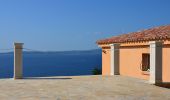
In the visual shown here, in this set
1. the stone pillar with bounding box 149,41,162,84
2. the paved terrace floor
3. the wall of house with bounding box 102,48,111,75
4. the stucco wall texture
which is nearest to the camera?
the paved terrace floor

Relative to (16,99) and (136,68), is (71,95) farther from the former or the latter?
(136,68)

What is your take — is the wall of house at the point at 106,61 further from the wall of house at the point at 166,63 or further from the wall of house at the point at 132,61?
the wall of house at the point at 166,63

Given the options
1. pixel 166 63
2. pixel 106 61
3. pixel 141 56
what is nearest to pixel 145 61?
pixel 141 56

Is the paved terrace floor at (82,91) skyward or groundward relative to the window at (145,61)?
groundward

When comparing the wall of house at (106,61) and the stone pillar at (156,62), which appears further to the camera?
the wall of house at (106,61)

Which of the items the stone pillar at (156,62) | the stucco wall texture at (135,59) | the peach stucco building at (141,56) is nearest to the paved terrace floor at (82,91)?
the stone pillar at (156,62)

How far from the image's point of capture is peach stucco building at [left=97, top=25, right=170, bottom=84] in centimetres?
1628

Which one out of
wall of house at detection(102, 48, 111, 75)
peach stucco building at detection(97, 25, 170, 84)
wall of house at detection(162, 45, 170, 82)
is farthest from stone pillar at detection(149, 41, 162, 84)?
wall of house at detection(102, 48, 111, 75)

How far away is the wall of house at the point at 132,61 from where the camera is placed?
70.8 ft

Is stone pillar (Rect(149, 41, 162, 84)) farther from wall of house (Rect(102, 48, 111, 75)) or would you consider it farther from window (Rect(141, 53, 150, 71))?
wall of house (Rect(102, 48, 111, 75))

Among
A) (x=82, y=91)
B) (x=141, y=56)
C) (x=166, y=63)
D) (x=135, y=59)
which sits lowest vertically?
(x=82, y=91)

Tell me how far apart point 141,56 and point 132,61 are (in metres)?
1.24

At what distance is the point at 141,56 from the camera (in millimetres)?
21516

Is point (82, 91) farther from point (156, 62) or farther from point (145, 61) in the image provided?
point (145, 61)
